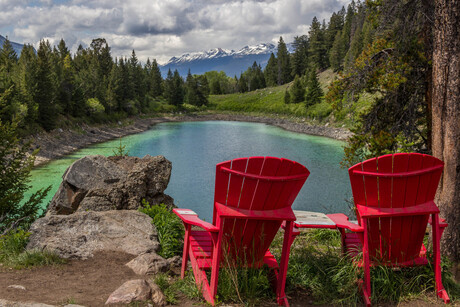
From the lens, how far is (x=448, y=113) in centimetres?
430

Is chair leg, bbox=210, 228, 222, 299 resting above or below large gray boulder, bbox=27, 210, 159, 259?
above

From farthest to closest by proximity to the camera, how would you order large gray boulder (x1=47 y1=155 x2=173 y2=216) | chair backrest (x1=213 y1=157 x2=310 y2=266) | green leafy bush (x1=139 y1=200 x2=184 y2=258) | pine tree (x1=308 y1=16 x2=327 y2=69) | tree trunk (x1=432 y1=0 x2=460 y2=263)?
pine tree (x1=308 y1=16 x2=327 y2=69), large gray boulder (x1=47 y1=155 x2=173 y2=216), green leafy bush (x1=139 y1=200 x2=184 y2=258), tree trunk (x1=432 y1=0 x2=460 y2=263), chair backrest (x1=213 y1=157 x2=310 y2=266)

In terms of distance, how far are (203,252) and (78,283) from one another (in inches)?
44.6

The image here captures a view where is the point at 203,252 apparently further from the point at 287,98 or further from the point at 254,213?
the point at 287,98

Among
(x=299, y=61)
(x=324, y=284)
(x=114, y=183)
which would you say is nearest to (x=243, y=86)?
(x=299, y=61)

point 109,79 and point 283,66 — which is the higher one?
point 283,66

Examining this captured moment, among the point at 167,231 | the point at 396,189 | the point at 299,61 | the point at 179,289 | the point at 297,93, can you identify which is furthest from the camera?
the point at 299,61

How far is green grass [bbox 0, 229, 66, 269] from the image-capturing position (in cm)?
372

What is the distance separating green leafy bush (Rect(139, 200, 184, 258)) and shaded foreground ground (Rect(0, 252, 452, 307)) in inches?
20.8

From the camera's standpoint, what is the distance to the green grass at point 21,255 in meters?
3.72

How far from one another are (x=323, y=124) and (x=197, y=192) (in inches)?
1386

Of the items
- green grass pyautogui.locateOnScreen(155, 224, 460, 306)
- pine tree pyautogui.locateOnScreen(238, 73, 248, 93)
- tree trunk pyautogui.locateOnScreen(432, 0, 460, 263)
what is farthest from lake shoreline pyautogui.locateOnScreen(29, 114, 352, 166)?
pine tree pyautogui.locateOnScreen(238, 73, 248, 93)

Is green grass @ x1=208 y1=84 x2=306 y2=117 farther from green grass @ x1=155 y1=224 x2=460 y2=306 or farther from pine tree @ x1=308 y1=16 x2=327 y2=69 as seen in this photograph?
green grass @ x1=155 y1=224 x2=460 y2=306

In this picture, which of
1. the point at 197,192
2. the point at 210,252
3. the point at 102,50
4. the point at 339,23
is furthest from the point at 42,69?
the point at 339,23
